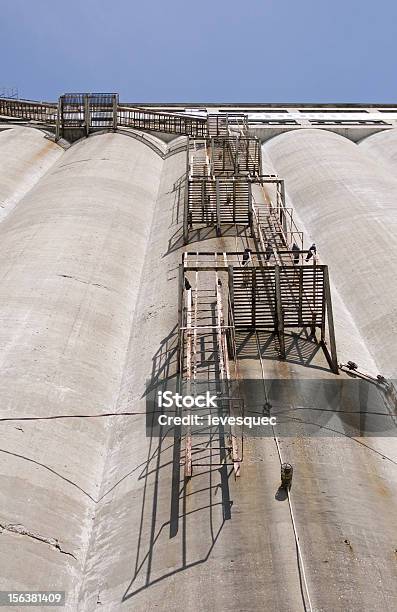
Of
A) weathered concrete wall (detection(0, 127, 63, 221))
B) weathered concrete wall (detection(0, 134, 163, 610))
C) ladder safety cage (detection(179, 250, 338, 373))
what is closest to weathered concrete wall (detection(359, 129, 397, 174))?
weathered concrete wall (detection(0, 134, 163, 610))

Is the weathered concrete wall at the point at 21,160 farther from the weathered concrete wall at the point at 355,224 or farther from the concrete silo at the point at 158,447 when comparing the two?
the weathered concrete wall at the point at 355,224

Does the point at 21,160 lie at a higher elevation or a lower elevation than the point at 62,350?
higher

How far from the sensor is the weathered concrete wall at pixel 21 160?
28.7 meters

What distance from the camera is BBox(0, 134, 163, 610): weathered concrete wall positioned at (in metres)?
Answer: 9.76

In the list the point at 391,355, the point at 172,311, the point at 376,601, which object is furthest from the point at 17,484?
the point at 391,355

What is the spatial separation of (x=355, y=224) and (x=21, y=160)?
67.6 feet

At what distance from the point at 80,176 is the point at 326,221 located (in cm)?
1180

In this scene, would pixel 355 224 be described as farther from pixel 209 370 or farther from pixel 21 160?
pixel 21 160

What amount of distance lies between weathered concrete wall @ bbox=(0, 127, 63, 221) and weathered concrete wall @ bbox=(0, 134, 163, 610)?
2.98 metres

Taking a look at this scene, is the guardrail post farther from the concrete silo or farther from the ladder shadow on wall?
the ladder shadow on wall

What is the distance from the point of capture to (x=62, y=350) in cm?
1438

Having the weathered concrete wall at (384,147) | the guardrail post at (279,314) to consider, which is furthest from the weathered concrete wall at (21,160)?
the weathered concrete wall at (384,147)

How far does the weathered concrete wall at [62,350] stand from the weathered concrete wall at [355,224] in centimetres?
706

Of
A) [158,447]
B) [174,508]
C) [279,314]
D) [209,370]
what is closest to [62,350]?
[209,370]
